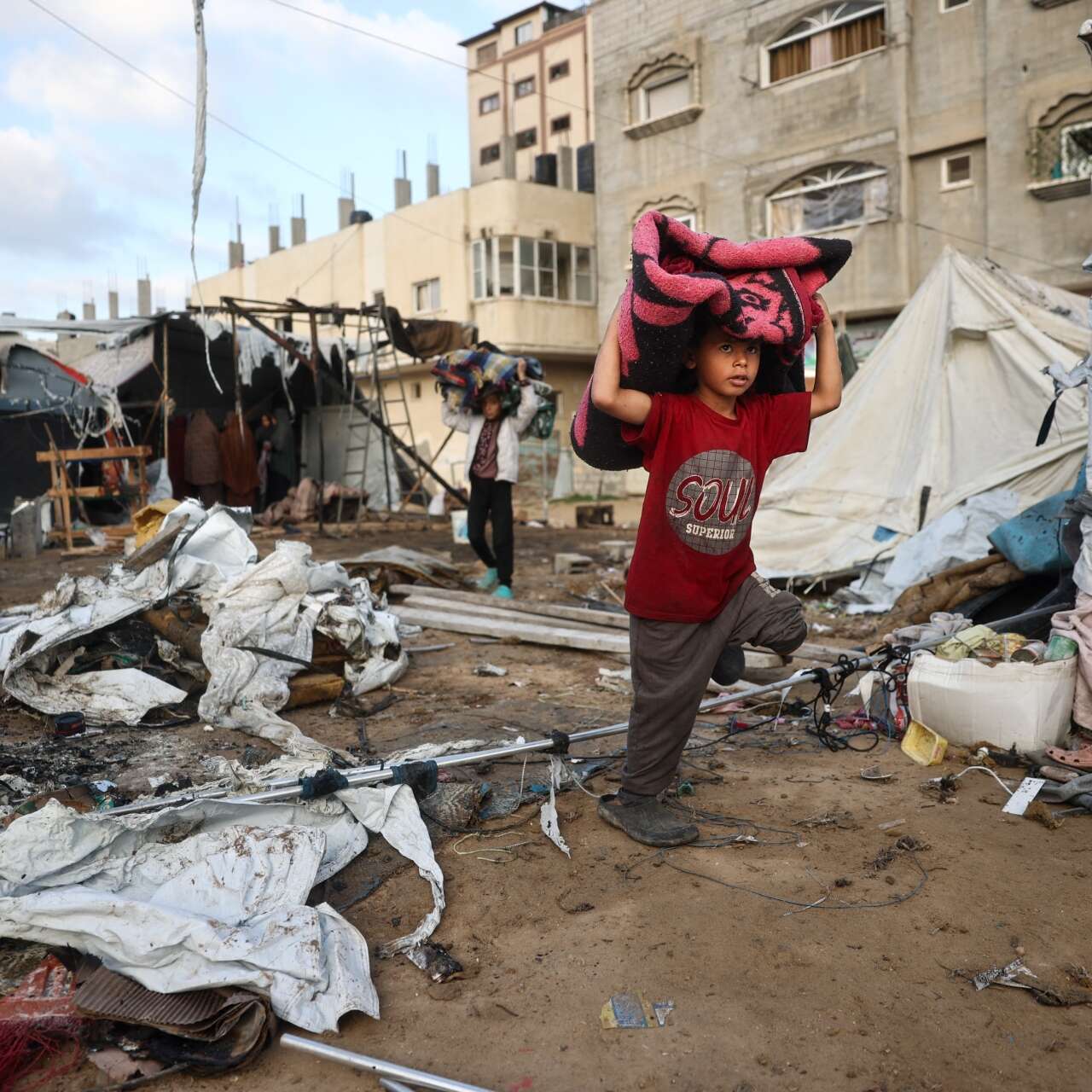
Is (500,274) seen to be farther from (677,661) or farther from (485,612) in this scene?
(677,661)

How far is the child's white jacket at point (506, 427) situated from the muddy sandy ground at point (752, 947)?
140 inches

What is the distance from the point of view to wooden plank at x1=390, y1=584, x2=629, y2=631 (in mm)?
5680

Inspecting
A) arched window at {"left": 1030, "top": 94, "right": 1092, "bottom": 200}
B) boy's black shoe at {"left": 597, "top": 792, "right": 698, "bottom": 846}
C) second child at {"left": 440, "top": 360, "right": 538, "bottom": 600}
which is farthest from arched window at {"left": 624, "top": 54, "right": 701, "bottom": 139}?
boy's black shoe at {"left": 597, "top": 792, "right": 698, "bottom": 846}

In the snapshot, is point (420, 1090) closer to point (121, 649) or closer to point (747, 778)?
point (747, 778)

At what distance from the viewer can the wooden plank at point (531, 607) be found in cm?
568

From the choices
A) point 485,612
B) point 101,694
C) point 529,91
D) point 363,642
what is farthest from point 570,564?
point 529,91

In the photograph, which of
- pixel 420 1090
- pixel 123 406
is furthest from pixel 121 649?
pixel 123 406

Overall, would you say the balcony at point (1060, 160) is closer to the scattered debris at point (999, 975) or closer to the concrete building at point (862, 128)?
the concrete building at point (862, 128)

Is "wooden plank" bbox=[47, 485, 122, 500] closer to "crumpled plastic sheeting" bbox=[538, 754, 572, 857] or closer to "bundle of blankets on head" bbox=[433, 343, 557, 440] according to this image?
"bundle of blankets on head" bbox=[433, 343, 557, 440]

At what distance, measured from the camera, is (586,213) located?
73.0ft

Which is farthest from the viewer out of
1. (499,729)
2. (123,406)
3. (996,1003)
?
(123,406)

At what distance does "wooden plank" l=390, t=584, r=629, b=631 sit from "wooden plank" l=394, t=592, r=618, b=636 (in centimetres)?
2

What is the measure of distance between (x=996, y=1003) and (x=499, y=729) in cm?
216

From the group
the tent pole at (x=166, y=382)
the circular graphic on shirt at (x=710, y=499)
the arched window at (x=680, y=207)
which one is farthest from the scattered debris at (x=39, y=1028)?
the arched window at (x=680, y=207)
